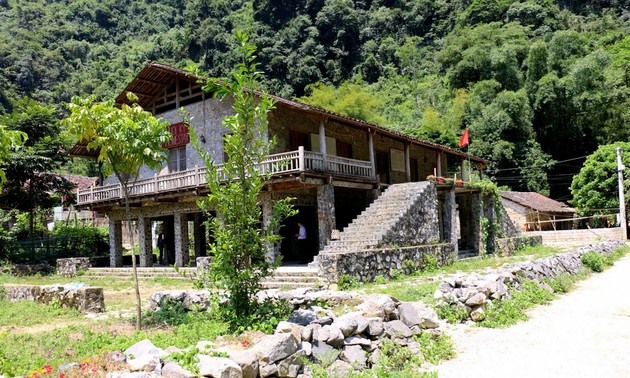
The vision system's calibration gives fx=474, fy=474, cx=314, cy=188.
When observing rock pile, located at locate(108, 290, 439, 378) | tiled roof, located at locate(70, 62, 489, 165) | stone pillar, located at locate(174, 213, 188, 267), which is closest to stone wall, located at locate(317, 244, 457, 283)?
rock pile, located at locate(108, 290, 439, 378)

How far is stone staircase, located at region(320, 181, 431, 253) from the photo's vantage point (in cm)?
1462

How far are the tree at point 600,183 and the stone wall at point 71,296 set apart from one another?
35.2 m

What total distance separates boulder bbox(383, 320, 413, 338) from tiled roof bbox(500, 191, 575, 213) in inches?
1222

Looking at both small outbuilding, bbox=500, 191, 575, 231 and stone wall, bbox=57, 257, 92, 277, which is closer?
stone wall, bbox=57, 257, 92, 277

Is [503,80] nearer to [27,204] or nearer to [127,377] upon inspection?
[27,204]

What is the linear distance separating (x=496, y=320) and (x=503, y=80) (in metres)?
42.4

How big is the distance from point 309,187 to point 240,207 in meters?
9.84

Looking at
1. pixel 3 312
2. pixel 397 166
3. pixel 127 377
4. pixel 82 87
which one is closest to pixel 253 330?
pixel 127 377

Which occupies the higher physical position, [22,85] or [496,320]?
[22,85]

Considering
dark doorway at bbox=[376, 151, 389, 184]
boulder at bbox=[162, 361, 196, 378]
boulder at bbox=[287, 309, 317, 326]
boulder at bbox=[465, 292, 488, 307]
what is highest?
dark doorway at bbox=[376, 151, 389, 184]

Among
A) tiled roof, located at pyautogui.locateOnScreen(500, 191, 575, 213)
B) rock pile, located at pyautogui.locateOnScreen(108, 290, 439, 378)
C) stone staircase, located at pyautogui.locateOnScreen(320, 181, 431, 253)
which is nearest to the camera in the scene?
rock pile, located at pyautogui.locateOnScreen(108, 290, 439, 378)

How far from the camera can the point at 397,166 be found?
2414 centimetres

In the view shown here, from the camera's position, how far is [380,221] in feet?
52.5

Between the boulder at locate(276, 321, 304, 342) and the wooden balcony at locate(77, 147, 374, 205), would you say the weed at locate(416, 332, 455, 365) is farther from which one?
the wooden balcony at locate(77, 147, 374, 205)
